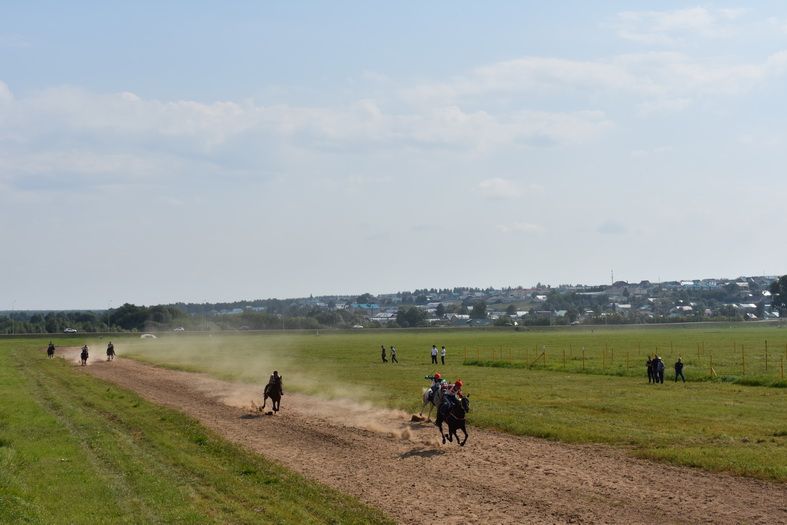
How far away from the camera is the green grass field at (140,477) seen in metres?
17.2

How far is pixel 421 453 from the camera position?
79.4ft

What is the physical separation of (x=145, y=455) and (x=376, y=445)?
22.0 ft

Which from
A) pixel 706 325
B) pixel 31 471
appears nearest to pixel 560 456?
pixel 31 471

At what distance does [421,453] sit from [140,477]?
25.5 ft

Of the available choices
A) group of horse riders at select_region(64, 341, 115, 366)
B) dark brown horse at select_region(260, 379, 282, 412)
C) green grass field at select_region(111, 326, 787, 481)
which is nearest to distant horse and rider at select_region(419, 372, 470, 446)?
green grass field at select_region(111, 326, 787, 481)

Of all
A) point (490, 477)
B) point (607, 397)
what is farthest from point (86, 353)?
point (490, 477)

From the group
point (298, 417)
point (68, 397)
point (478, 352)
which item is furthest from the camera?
point (478, 352)

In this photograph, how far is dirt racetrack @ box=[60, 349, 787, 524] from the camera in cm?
1708

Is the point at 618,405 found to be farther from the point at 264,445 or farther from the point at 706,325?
the point at 706,325

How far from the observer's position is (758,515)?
1662cm

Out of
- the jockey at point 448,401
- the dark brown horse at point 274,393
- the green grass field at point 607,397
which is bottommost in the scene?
the green grass field at point 607,397

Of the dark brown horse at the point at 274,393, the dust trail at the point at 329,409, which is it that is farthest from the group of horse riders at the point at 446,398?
the dark brown horse at the point at 274,393

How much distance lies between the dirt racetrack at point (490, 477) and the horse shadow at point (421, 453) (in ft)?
0.09

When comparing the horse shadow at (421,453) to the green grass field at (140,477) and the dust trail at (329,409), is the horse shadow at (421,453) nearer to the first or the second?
the dust trail at (329,409)
